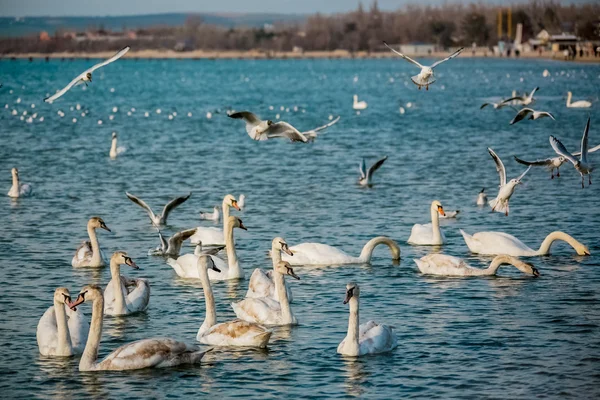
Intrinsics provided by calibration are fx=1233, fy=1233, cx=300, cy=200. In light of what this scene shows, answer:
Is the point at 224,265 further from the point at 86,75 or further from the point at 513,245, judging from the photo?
the point at 513,245

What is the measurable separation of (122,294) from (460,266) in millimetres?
5989

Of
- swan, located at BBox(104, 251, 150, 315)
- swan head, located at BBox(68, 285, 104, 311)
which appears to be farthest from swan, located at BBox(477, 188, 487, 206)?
swan head, located at BBox(68, 285, 104, 311)

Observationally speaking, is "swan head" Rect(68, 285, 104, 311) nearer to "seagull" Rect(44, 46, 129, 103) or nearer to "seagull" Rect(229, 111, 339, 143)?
A: "seagull" Rect(44, 46, 129, 103)

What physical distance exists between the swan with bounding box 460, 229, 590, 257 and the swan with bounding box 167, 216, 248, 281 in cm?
478

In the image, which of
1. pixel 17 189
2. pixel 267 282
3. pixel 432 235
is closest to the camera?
pixel 267 282

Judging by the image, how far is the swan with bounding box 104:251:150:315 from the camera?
18.0 m

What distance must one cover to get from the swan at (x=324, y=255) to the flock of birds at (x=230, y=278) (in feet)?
0.06

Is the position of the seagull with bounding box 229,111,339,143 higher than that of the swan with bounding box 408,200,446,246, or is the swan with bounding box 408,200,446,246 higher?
the seagull with bounding box 229,111,339,143

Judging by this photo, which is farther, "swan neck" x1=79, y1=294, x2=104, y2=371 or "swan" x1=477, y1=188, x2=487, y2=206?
"swan" x1=477, y1=188, x2=487, y2=206

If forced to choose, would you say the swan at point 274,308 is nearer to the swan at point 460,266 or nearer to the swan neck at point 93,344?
the swan neck at point 93,344

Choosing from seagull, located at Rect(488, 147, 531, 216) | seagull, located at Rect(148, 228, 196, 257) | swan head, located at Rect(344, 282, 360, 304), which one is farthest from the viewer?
seagull, located at Rect(488, 147, 531, 216)

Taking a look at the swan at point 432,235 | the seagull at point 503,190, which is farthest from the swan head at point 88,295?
the seagull at point 503,190

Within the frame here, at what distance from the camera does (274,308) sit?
17.8 m

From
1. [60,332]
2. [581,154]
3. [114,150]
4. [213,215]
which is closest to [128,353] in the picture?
[60,332]
